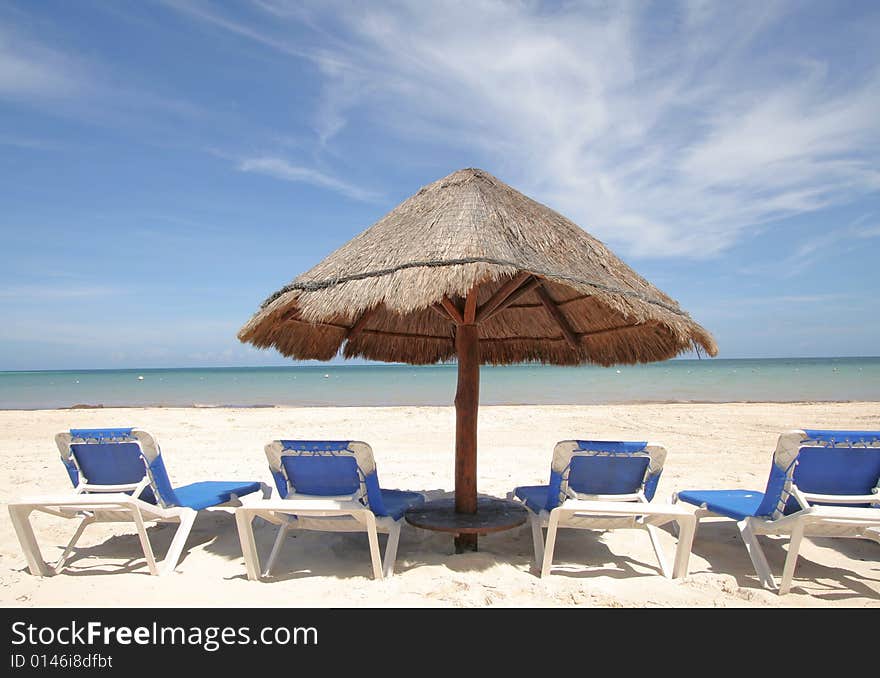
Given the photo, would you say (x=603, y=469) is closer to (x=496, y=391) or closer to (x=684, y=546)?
(x=684, y=546)

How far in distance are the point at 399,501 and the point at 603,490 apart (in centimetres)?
128

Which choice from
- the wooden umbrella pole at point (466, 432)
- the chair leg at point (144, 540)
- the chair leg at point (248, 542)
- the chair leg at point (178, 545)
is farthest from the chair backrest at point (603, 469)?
the chair leg at point (144, 540)

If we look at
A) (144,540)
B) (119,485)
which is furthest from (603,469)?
(119,485)

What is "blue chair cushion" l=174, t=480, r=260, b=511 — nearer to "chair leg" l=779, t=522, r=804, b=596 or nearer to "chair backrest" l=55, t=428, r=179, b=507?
"chair backrest" l=55, t=428, r=179, b=507

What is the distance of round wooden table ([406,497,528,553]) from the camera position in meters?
3.30

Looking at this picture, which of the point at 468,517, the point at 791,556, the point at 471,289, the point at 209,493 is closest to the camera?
the point at 791,556

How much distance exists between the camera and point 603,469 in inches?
130

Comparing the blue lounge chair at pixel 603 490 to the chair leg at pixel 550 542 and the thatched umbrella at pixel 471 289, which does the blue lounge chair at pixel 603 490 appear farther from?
the thatched umbrella at pixel 471 289

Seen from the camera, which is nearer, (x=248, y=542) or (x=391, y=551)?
(x=248, y=542)
